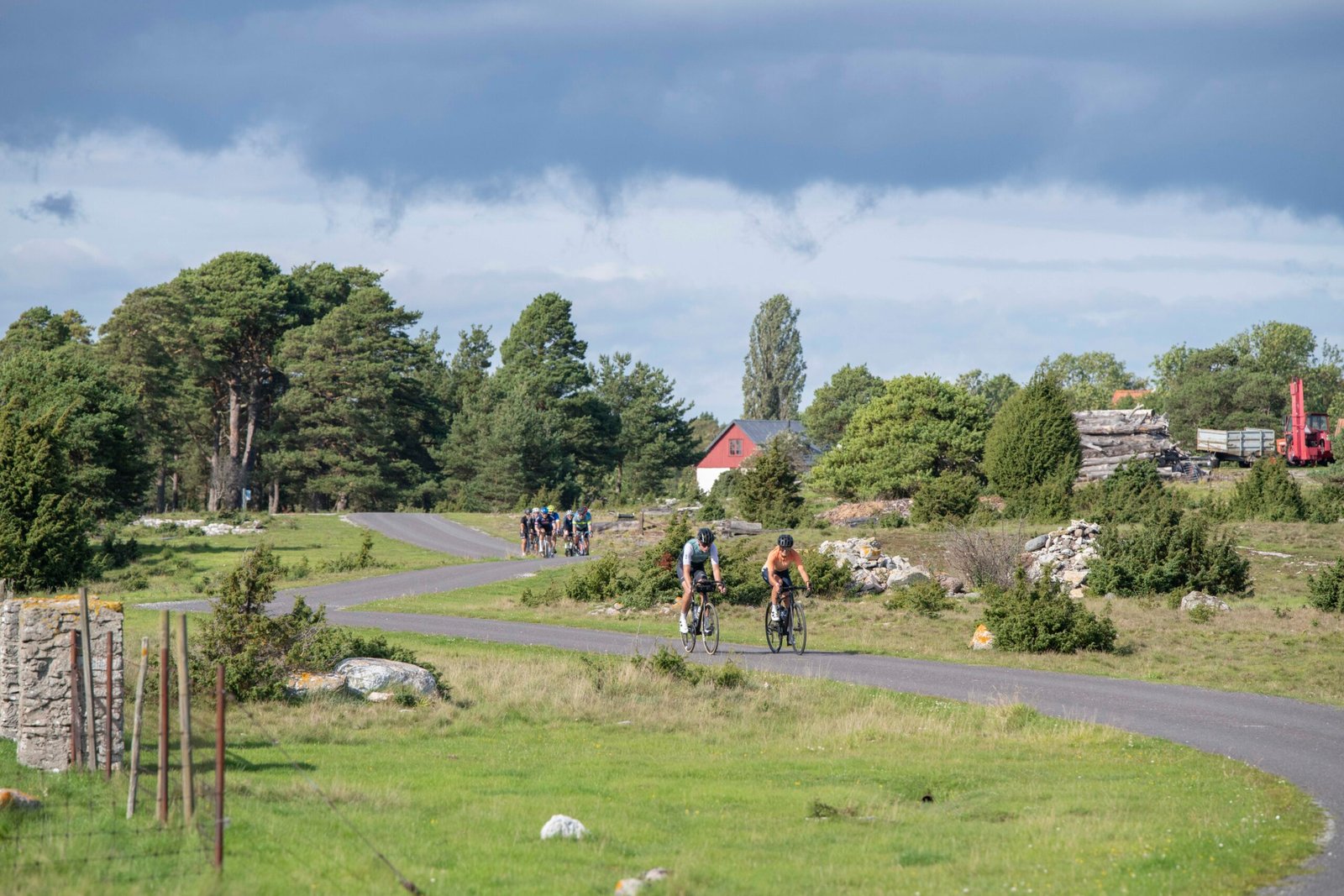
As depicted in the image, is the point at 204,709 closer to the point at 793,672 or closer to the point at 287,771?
the point at 287,771

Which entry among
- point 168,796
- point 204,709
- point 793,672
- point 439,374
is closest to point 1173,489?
point 793,672

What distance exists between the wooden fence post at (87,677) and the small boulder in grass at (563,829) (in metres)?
4.22

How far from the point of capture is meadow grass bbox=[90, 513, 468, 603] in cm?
3803

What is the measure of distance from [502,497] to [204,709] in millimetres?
64747

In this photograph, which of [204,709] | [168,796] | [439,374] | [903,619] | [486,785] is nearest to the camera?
[168,796]

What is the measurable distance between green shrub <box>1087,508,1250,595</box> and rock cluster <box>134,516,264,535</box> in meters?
43.6

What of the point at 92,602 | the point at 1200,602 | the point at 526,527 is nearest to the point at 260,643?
the point at 92,602

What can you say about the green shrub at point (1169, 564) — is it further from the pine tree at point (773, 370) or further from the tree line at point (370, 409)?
the pine tree at point (773, 370)

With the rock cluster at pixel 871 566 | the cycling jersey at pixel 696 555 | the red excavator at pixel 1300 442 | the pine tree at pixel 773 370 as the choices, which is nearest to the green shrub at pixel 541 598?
the rock cluster at pixel 871 566

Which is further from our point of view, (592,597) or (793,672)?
(592,597)

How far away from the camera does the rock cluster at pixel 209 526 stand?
61031mm

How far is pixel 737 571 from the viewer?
29.6 metres

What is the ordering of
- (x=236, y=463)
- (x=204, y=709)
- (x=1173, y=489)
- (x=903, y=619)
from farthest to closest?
1. (x=236, y=463)
2. (x=1173, y=489)
3. (x=903, y=619)
4. (x=204, y=709)

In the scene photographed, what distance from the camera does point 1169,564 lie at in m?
29.1
